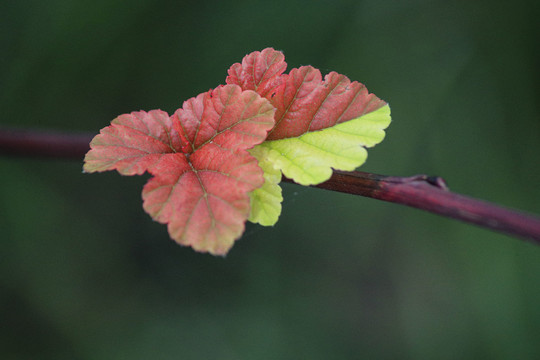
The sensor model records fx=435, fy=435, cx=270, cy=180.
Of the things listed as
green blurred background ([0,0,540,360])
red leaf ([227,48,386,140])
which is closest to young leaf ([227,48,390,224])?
red leaf ([227,48,386,140])

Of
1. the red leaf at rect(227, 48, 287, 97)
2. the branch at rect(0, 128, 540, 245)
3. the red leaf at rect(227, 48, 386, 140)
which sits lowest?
the branch at rect(0, 128, 540, 245)

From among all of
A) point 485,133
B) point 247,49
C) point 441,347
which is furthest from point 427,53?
point 441,347

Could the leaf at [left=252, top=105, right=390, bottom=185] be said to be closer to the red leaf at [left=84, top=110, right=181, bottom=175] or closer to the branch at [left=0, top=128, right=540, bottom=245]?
the branch at [left=0, top=128, right=540, bottom=245]

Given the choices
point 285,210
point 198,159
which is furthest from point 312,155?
point 285,210

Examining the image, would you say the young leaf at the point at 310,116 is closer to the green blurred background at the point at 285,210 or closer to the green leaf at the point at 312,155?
the green leaf at the point at 312,155

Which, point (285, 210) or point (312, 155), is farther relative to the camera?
point (285, 210)

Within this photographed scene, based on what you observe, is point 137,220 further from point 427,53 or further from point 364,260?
point 427,53

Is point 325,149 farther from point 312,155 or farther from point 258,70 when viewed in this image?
point 258,70
